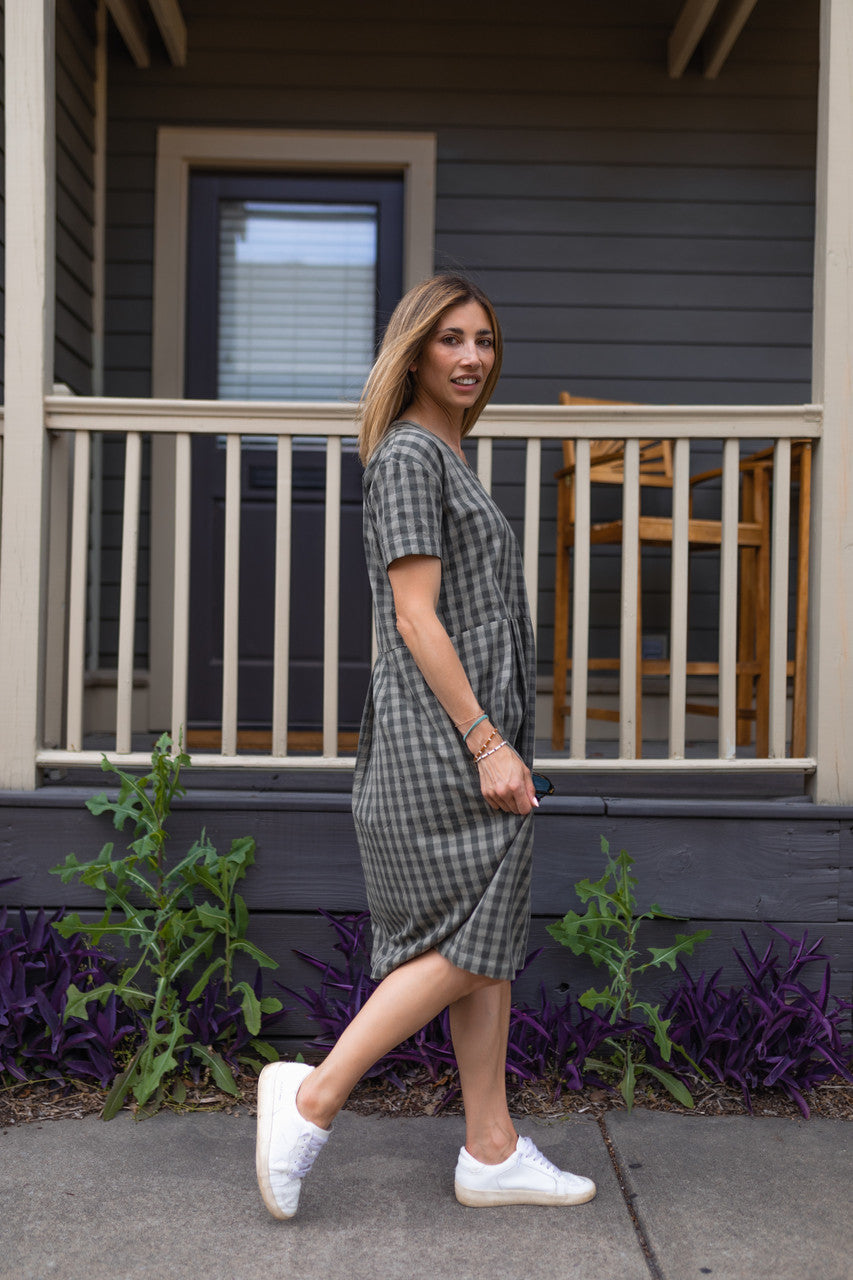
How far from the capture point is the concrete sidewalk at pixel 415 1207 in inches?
66.0

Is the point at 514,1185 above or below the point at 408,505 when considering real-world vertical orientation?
below

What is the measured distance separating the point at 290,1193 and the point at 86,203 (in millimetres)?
3565

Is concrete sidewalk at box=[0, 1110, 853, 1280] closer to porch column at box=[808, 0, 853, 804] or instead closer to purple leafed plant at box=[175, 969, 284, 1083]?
purple leafed plant at box=[175, 969, 284, 1083]

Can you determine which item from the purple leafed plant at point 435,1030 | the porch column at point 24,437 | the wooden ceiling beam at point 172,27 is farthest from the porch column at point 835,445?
the wooden ceiling beam at point 172,27

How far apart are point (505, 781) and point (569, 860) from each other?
93 centimetres

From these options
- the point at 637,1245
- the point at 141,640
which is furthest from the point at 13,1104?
the point at 141,640

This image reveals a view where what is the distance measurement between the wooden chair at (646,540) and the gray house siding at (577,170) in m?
0.29

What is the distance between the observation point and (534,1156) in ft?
6.20

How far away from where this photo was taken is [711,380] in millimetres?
4223

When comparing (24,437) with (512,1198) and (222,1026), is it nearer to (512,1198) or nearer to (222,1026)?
(222,1026)

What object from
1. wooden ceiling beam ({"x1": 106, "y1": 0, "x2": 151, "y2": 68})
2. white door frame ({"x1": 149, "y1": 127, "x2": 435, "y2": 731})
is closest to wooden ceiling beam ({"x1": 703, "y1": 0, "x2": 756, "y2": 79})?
white door frame ({"x1": 149, "y1": 127, "x2": 435, "y2": 731})

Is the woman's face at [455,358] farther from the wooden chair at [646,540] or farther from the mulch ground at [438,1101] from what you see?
the wooden chair at [646,540]

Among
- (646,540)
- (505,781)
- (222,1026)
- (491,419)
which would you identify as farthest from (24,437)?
(646,540)

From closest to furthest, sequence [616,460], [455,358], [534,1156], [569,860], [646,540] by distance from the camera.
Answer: [455,358], [534,1156], [569,860], [646,540], [616,460]
